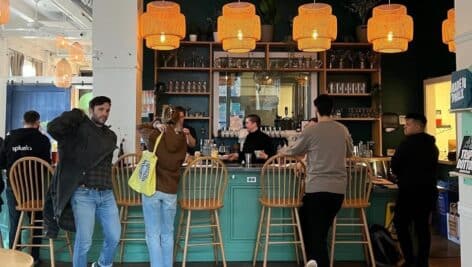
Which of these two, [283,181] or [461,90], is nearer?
[461,90]

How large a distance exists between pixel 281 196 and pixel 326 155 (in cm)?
94

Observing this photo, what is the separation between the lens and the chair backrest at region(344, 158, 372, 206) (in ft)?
13.6

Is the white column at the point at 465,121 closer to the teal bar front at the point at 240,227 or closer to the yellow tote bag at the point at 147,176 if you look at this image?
the teal bar front at the point at 240,227

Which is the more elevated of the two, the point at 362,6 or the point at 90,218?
Answer: the point at 362,6

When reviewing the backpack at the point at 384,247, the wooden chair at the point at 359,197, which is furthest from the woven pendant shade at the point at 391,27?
the backpack at the point at 384,247

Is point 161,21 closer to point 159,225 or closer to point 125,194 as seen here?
point 125,194

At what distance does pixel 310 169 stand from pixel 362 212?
3.07 feet

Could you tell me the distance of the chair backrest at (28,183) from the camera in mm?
3955

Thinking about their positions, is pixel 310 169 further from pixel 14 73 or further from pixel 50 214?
pixel 14 73

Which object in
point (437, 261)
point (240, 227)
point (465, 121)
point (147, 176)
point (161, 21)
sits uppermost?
point (161, 21)

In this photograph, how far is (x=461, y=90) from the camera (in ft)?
8.86

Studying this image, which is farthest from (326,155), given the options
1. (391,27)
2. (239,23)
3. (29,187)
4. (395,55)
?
(395,55)

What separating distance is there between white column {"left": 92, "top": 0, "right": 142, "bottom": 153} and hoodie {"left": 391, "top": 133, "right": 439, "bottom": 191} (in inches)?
110

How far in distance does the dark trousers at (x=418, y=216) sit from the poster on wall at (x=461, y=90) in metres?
1.50
